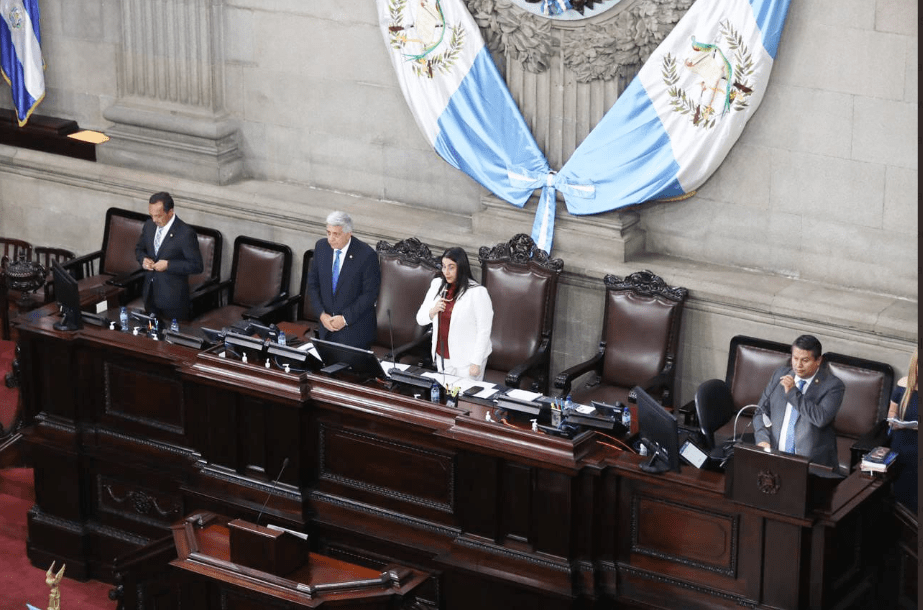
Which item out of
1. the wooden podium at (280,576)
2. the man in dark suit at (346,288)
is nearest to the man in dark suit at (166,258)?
the man in dark suit at (346,288)

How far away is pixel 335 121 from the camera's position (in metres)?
9.55

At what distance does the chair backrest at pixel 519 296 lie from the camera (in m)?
8.48

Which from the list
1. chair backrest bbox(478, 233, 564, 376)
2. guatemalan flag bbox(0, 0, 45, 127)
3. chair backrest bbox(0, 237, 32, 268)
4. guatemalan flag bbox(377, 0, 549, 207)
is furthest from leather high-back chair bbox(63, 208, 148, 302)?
chair backrest bbox(478, 233, 564, 376)

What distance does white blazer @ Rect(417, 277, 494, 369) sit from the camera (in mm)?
7777

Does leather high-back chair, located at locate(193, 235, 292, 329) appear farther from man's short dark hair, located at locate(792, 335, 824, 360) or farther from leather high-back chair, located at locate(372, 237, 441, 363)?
man's short dark hair, located at locate(792, 335, 824, 360)

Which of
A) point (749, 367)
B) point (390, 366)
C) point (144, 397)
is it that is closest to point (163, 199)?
point (144, 397)

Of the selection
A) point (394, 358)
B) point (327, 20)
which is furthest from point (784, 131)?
point (327, 20)

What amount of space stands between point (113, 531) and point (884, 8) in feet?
15.4

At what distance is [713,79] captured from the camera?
8039 millimetres

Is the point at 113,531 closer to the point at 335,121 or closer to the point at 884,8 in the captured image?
the point at 335,121

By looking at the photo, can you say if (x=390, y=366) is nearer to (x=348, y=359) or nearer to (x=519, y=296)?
(x=348, y=359)

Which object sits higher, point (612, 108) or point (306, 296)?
point (612, 108)

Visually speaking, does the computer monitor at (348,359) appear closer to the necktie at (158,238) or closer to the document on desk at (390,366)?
the document on desk at (390,366)

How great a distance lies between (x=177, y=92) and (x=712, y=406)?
14.5 feet
